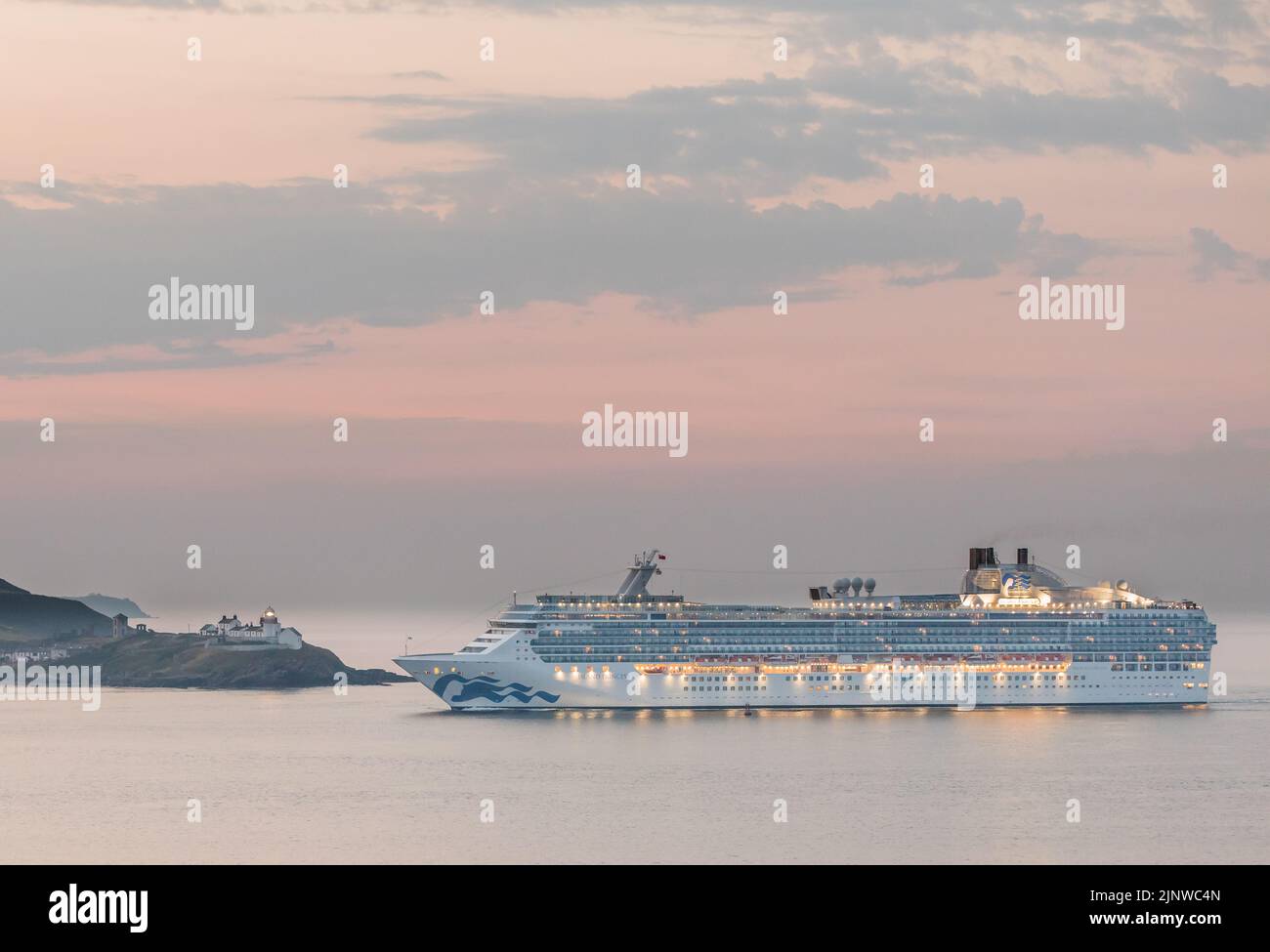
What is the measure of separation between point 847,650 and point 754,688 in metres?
→ 6.11

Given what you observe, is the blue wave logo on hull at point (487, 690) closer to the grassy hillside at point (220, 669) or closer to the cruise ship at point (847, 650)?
the cruise ship at point (847, 650)

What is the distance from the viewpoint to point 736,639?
108 meters

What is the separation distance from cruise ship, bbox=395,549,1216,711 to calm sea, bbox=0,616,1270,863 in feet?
5.93

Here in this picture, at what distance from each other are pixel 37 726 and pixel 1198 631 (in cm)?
7172

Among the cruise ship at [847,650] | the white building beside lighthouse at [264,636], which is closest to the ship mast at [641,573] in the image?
the cruise ship at [847,650]

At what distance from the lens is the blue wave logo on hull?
105 m

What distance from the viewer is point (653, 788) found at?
74750 mm

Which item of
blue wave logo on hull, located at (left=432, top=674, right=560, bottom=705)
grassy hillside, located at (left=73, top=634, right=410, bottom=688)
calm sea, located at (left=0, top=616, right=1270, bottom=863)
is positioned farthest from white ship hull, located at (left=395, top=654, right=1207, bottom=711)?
grassy hillside, located at (left=73, top=634, right=410, bottom=688)

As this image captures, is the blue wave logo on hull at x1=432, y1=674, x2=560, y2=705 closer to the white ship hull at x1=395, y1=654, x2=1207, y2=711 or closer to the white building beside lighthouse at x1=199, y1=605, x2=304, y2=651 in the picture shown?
the white ship hull at x1=395, y1=654, x2=1207, y2=711

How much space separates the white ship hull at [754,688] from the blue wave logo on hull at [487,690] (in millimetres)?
54

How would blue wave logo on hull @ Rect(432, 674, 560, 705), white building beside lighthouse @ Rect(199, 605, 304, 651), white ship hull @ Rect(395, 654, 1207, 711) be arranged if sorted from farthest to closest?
white building beside lighthouse @ Rect(199, 605, 304, 651) → white ship hull @ Rect(395, 654, 1207, 711) → blue wave logo on hull @ Rect(432, 674, 560, 705)

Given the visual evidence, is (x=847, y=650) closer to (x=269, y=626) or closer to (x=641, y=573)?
(x=641, y=573)

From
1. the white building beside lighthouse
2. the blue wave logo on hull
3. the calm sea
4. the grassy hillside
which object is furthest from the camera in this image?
the white building beside lighthouse
